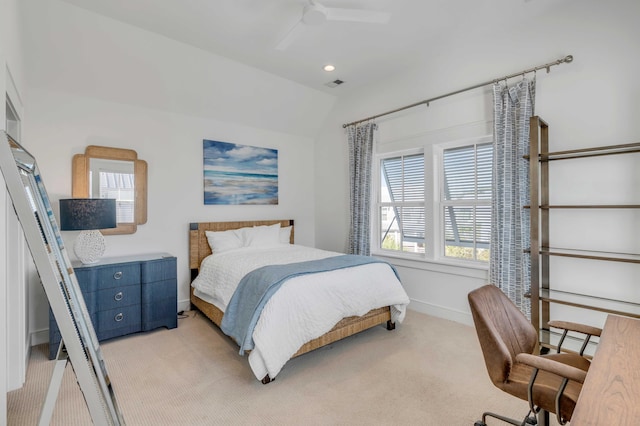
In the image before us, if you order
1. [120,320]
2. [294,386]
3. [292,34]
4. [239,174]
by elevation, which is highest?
[292,34]

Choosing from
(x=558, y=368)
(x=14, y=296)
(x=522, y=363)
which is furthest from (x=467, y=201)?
(x=14, y=296)

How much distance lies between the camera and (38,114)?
311 centimetres

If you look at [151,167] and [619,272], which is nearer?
[619,272]

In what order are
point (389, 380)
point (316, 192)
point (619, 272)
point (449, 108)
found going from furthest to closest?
point (316, 192) < point (449, 108) < point (619, 272) < point (389, 380)

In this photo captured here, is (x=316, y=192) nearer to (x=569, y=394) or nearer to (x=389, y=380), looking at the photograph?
(x=389, y=380)

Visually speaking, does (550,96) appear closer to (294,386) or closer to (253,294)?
(253,294)

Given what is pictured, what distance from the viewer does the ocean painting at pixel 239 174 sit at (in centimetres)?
426

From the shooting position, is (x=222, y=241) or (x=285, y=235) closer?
(x=222, y=241)

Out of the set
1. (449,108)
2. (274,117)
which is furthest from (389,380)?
(274,117)

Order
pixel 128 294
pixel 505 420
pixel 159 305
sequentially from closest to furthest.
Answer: pixel 505 420 → pixel 128 294 → pixel 159 305

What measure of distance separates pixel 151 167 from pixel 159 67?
3.68 feet

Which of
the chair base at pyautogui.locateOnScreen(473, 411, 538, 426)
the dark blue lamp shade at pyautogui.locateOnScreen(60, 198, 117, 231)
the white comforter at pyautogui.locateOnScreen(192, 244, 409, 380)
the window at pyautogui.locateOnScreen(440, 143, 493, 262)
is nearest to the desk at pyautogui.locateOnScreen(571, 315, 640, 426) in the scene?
the chair base at pyautogui.locateOnScreen(473, 411, 538, 426)

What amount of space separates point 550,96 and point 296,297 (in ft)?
9.42

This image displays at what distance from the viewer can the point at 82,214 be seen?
2.76 meters
